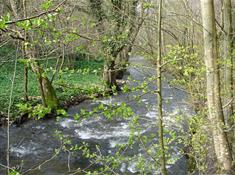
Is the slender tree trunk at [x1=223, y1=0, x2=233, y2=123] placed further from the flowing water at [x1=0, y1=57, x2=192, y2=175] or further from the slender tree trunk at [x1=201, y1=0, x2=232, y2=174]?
the flowing water at [x1=0, y1=57, x2=192, y2=175]

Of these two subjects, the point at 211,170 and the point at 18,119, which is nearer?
the point at 211,170

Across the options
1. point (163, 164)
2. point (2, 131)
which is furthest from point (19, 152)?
point (163, 164)

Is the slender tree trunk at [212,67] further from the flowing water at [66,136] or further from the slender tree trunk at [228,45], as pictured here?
the flowing water at [66,136]

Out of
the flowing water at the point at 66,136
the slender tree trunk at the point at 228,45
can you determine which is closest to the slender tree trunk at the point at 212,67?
the slender tree trunk at the point at 228,45

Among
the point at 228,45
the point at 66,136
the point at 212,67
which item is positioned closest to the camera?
the point at 212,67

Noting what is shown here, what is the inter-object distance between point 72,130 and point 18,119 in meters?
2.18

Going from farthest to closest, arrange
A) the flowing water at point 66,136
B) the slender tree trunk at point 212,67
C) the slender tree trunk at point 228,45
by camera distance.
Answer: the flowing water at point 66,136 → the slender tree trunk at point 228,45 → the slender tree trunk at point 212,67

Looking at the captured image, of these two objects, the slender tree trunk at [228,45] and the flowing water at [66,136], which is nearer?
the slender tree trunk at [228,45]

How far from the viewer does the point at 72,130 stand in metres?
12.9

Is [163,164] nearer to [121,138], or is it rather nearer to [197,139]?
[197,139]

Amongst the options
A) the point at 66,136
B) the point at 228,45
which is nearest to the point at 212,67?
the point at 228,45

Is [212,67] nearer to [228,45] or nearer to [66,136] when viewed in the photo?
[228,45]

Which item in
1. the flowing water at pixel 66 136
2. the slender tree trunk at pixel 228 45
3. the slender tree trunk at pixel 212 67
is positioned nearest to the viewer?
the slender tree trunk at pixel 212 67

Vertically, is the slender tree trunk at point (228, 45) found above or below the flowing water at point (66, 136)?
above
